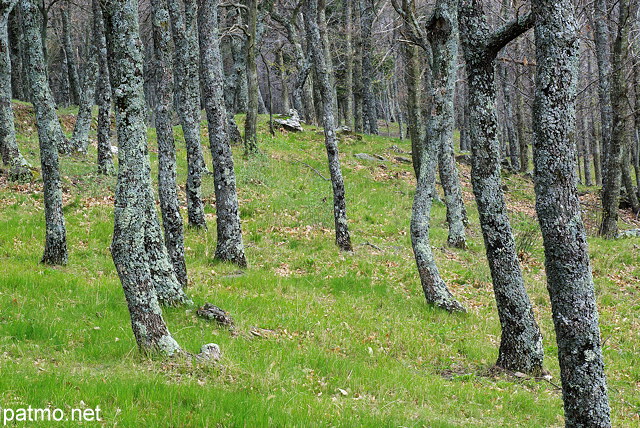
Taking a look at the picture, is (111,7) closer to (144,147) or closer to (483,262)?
(144,147)

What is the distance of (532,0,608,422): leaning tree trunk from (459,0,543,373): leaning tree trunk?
195 cm

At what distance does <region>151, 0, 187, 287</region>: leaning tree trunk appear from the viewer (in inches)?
398

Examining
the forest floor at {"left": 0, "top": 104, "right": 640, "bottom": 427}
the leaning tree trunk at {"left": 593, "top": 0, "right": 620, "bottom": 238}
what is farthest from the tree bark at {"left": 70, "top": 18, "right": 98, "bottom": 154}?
the leaning tree trunk at {"left": 593, "top": 0, "right": 620, "bottom": 238}

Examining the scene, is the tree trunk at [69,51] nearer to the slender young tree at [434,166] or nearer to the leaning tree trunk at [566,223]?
the slender young tree at [434,166]

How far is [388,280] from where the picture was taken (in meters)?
12.4

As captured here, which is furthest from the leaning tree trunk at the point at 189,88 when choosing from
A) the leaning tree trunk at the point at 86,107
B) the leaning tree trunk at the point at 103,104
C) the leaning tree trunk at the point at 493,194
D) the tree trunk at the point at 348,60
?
the tree trunk at the point at 348,60

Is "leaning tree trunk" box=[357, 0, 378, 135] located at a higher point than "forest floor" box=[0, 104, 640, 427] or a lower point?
higher

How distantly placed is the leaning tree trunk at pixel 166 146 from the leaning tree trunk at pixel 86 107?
1059cm

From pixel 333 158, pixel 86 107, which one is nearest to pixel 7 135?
pixel 86 107

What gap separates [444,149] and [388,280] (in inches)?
258

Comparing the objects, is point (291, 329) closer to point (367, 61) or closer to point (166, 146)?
point (166, 146)

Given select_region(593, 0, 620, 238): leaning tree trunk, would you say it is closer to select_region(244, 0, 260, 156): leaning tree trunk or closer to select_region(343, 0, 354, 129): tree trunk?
select_region(244, 0, 260, 156): leaning tree trunk

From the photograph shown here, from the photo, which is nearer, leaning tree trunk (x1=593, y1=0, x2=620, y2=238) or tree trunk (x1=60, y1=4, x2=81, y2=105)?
leaning tree trunk (x1=593, y1=0, x2=620, y2=238)

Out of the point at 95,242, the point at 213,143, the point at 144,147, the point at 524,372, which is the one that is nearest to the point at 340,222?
the point at 213,143
